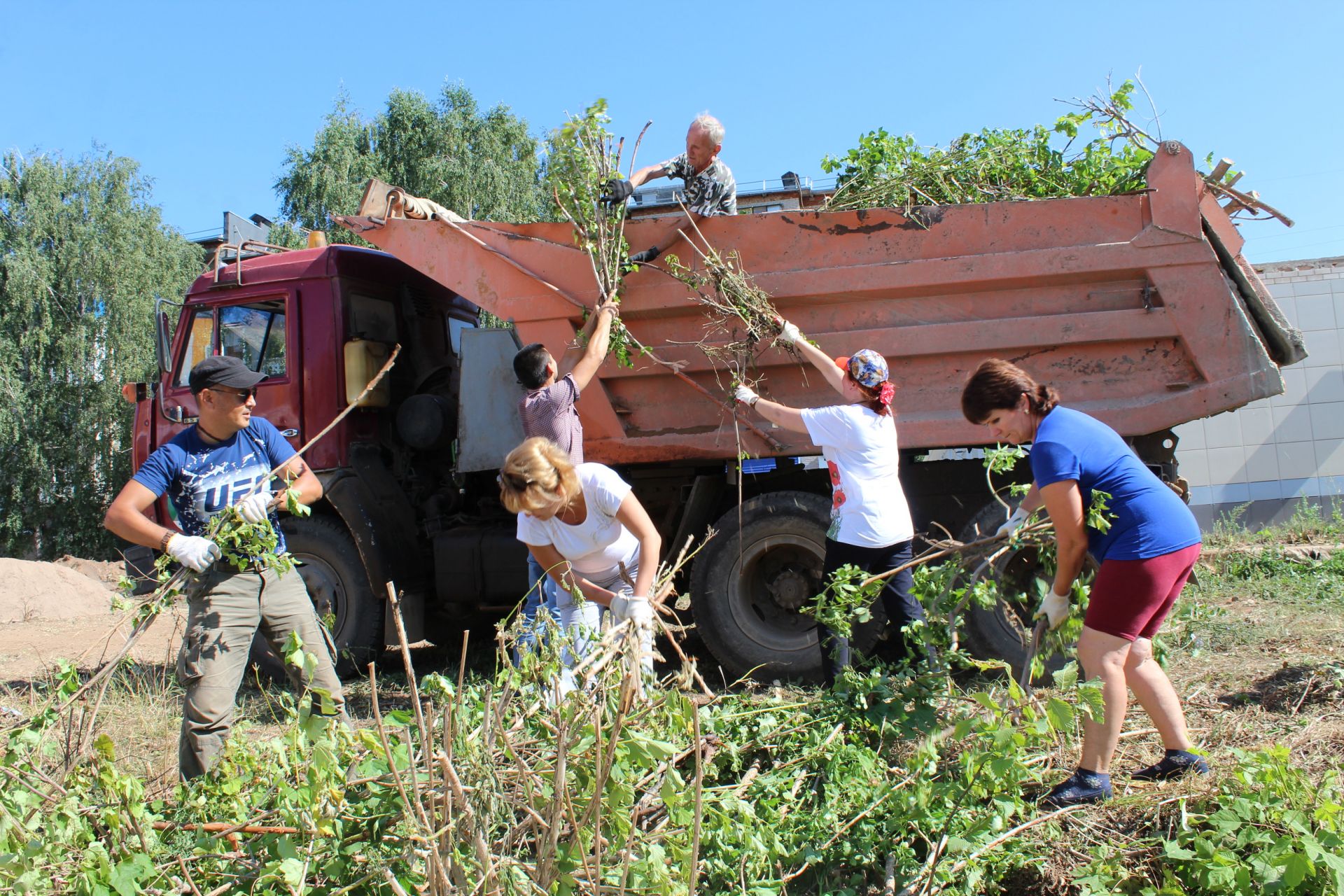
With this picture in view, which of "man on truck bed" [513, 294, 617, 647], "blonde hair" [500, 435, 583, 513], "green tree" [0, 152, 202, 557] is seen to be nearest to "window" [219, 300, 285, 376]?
"man on truck bed" [513, 294, 617, 647]

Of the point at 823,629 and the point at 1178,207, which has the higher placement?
the point at 1178,207

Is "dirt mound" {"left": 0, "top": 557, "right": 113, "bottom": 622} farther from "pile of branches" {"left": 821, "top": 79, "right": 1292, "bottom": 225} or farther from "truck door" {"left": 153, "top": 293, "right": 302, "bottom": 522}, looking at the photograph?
"pile of branches" {"left": 821, "top": 79, "right": 1292, "bottom": 225}

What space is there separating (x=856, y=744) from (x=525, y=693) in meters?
1.29

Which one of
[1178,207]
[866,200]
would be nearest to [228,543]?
[866,200]

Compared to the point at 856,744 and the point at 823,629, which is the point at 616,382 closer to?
the point at 823,629

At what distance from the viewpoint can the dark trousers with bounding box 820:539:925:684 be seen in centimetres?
383

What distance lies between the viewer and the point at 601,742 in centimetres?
197

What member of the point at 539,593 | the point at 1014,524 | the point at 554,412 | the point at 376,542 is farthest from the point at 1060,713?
the point at 376,542

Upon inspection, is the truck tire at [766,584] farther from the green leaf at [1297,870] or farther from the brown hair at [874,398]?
the green leaf at [1297,870]

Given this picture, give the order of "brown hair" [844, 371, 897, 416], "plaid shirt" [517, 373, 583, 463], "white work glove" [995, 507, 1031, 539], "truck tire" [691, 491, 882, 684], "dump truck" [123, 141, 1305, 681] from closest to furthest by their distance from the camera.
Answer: "white work glove" [995, 507, 1031, 539], "brown hair" [844, 371, 897, 416], "plaid shirt" [517, 373, 583, 463], "dump truck" [123, 141, 1305, 681], "truck tire" [691, 491, 882, 684]

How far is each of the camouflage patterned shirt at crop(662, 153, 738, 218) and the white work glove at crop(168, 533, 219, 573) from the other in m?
2.84

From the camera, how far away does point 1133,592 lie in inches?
113

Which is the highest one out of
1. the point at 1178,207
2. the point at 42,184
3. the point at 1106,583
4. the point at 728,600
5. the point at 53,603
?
the point at 42,184

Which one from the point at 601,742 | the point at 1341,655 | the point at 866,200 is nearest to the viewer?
the point at 601,742
